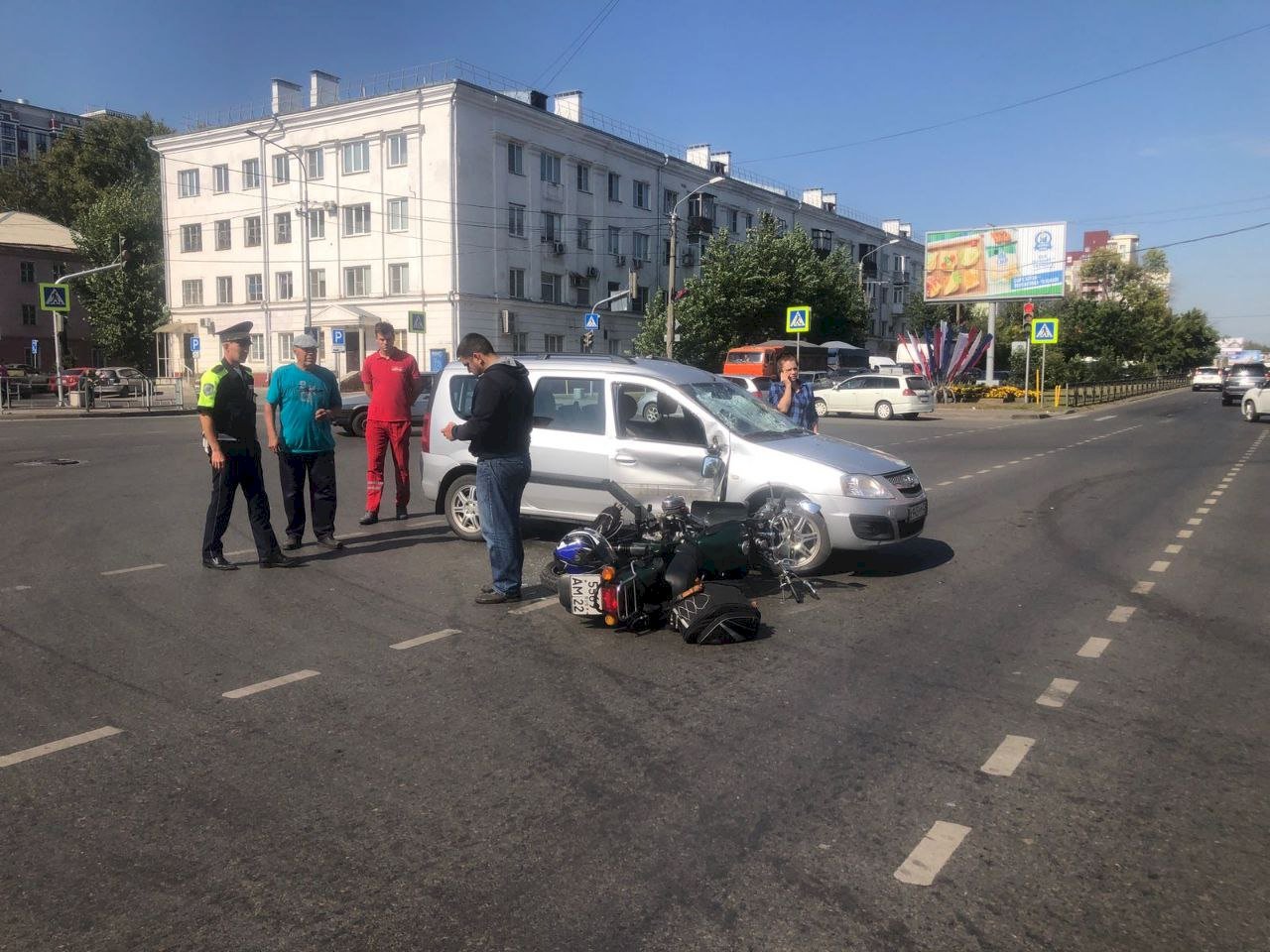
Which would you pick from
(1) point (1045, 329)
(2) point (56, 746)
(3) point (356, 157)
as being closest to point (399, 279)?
(3) point (356, 157)

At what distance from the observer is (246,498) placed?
26.3 feet

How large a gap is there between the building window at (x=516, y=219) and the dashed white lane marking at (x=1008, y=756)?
1723 inches

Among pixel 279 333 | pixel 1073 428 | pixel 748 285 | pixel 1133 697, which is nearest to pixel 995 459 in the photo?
pixel 1073 428

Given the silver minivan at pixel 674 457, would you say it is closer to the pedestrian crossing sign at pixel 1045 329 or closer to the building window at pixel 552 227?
the pedestrian crossing sign at pixel 1045 329

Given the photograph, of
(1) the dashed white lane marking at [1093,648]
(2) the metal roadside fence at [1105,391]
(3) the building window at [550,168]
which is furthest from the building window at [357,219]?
(1) the dashed white lane marking at [1093,648]

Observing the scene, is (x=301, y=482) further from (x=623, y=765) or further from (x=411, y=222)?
(x=411, y=222)

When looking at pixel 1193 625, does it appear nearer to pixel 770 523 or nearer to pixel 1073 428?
pixel 770 523

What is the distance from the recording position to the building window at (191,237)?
52625mm

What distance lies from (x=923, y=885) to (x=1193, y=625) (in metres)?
4.45

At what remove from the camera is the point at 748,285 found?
5028 centimetres

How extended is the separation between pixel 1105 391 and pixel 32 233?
63.0 metres

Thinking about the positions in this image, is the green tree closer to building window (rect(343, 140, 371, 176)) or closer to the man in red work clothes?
Answer: building window (rect(343, 140, 371, 176))

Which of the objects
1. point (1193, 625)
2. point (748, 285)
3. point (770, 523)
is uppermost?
point (748, 285)

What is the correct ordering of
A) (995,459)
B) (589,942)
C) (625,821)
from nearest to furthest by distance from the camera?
(589,942), (625,821), (995,459)
